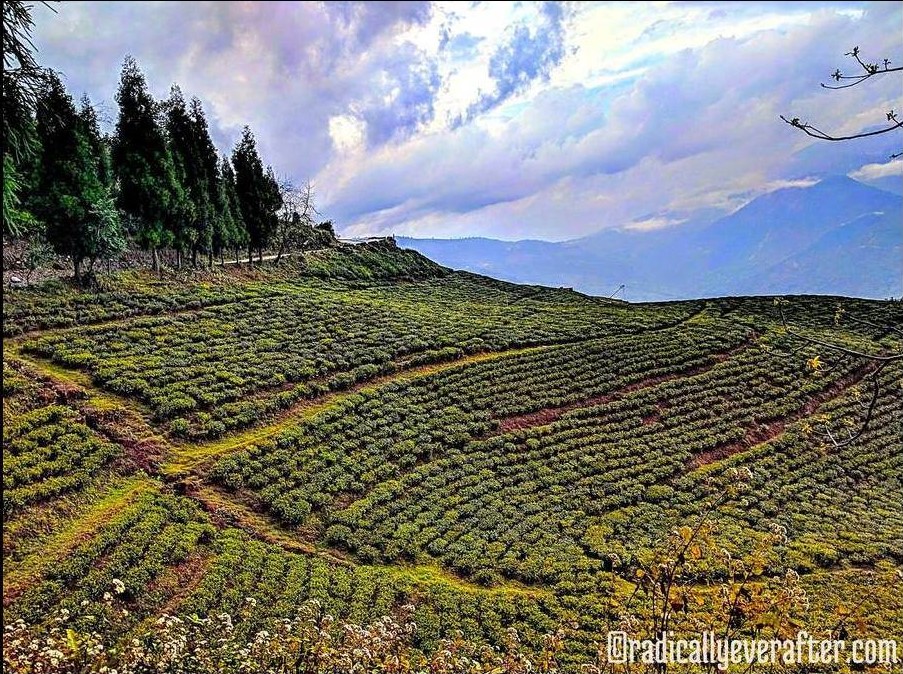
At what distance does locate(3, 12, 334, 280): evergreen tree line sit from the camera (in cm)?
2564

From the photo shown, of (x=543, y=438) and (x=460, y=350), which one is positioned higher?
(x=460, y=350)

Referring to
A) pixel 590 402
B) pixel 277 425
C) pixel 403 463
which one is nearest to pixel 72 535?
pixel 277 425

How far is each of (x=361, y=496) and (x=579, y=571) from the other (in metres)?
7.42

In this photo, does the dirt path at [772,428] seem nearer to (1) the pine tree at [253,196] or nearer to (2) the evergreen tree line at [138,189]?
(2) the evergreen tree line at [138,189]

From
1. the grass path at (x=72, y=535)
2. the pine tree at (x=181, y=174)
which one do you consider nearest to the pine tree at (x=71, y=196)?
the pine tree at (x=181, y=174)

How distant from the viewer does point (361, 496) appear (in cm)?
1869

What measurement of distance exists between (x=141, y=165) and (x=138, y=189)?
1.39 meters

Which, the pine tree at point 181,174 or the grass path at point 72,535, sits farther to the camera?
the pine tree at point 181,174

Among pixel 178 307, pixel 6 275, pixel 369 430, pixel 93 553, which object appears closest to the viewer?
pixel 93 553

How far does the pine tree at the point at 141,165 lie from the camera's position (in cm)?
3152

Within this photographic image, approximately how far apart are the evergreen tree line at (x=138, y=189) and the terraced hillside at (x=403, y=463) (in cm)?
353

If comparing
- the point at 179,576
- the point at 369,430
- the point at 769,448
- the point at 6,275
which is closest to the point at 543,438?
the point at 369,430

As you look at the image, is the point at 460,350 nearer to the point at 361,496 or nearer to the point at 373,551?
the point at 361,496

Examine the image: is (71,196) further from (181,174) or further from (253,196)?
(253,196)
